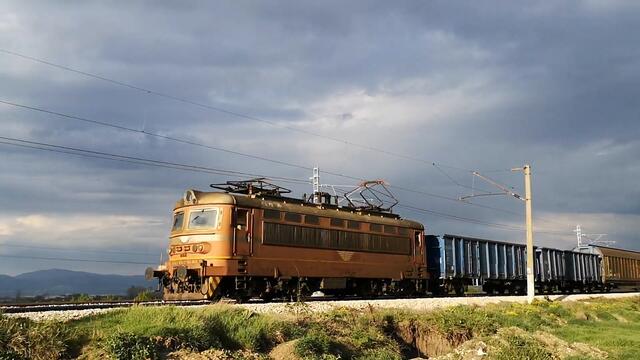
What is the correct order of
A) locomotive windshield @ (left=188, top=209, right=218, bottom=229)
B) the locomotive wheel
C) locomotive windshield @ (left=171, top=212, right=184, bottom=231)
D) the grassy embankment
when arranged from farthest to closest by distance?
1. locomotive windshield @ (left=171, top=212, right=184, bottom=231)
2. locomotive windshield @ (left=188, top=209, right=218, bottom=229)
3. the locomotive wheel
4. the grassy embankment

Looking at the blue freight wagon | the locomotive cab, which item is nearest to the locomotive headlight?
the locomotive cab

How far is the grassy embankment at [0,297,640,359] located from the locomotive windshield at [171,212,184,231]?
7639 millimetres

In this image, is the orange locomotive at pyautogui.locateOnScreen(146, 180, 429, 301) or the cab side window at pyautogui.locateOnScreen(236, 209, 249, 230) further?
the cab side window at pyautogui.locateOnScreen(236, 209, 249, 230)

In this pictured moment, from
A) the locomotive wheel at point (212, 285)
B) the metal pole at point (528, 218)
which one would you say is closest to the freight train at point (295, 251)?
the locomotive wheel at point (212, 285)

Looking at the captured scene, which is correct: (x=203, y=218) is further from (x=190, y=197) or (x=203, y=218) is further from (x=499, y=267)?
(x=499, y=267)

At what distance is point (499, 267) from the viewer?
3866 centimetres

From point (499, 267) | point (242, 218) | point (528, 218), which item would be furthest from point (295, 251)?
point (499, 267)

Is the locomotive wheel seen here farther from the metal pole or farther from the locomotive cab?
the metal pole

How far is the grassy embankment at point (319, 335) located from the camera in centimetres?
1052

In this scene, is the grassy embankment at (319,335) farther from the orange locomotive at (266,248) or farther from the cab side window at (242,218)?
the cab side window at (242,218)

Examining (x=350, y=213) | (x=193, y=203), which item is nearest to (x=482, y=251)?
(x=350, y=213)

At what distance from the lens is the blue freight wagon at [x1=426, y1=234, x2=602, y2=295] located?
→ 3369 centimetres

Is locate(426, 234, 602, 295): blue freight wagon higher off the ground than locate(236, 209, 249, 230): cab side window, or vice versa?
locate(236, 209, 249, 230): cab side window

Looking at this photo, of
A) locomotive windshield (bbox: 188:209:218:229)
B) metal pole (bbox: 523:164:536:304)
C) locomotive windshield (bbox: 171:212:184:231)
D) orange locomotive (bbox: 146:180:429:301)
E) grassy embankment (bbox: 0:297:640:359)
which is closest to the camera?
grassy embankment (bbox: 0:297:640:359)
